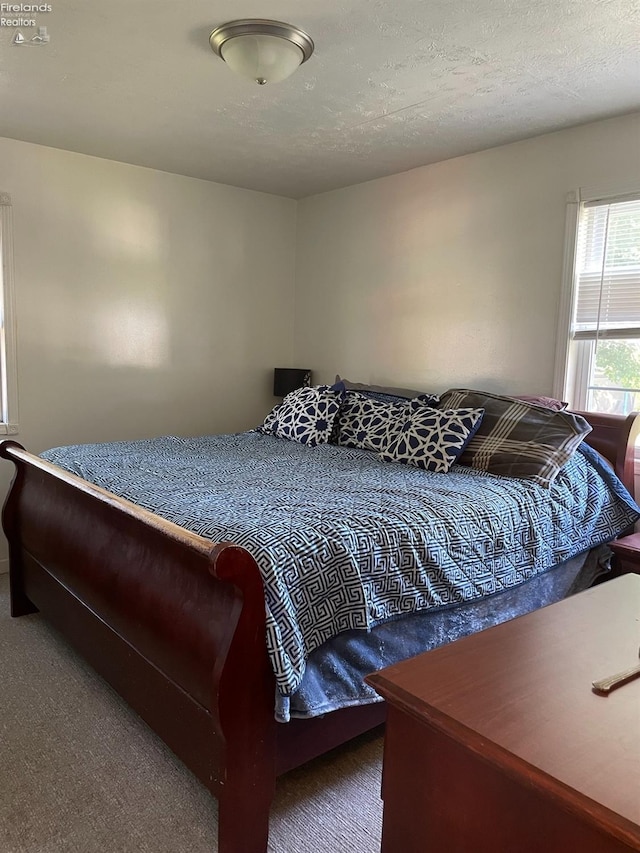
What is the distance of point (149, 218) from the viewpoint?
3791 mm

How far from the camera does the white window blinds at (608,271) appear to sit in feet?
9.11

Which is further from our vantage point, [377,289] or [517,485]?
[377,289]

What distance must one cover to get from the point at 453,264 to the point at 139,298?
6.31 feet

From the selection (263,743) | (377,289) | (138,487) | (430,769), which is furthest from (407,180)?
(430,769)

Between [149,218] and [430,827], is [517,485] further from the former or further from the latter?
[149,218]

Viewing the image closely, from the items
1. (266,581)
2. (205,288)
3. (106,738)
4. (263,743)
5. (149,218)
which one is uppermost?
(149,218)

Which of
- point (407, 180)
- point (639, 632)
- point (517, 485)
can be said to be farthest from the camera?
point (407, 180)

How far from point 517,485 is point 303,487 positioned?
0.86 meters

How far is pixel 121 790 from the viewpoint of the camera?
1771mm

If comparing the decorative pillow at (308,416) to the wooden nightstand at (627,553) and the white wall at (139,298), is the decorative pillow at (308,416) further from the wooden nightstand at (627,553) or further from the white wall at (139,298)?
the wooden nightstand at (627,553)

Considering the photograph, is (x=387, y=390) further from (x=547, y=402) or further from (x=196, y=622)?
(x=196, y=622)

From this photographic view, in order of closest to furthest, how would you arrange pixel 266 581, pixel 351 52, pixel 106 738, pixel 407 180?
pixel 266 581, pixel 106 738, pixel 351 52, pixel 407 180

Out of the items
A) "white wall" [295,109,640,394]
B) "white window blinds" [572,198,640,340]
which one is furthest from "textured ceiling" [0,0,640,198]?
"white window blinds" [572,198,640,340]

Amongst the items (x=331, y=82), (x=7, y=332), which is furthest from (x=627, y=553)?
(x=7, y=332)
